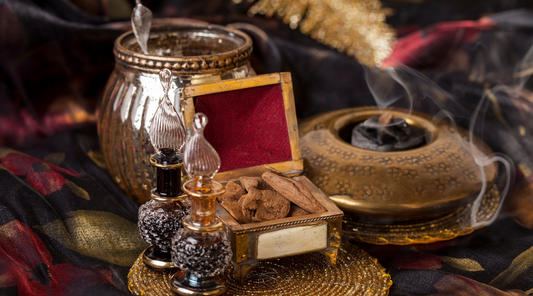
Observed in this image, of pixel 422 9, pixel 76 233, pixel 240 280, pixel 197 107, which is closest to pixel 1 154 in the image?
pixel 76 233

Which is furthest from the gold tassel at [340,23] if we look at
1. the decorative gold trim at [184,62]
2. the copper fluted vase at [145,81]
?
the decorative gold trim at [184,62]

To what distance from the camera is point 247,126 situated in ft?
2.81

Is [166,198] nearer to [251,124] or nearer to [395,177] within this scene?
[251,124]

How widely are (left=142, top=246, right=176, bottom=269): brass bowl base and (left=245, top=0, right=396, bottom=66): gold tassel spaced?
0.88m

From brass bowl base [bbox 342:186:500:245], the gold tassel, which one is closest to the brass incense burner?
brass bowl base [bbox 342:186:500:245]

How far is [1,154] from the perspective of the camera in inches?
40.6

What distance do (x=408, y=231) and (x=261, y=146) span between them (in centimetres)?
30

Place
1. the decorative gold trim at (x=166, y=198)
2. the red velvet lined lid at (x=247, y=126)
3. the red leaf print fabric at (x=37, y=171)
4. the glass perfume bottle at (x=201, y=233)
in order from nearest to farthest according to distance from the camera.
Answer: the glass perfume bottle at (x=201, y=233) < the decorative gold trim at (x=166, y=198) < the red velvet lined lid at (x=247, y=126) < the red leaf print fabric at (x=37, y=171)

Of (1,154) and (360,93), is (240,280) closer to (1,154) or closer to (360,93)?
(1,154)

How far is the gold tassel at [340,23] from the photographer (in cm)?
144

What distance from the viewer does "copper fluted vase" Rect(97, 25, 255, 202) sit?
0.88 m

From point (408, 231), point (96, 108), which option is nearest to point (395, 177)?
point (408, 231)

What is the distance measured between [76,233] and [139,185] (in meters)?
0.14

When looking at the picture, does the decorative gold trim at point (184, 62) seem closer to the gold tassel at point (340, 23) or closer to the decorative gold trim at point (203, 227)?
the decorative gold trim at point (203, 227)
